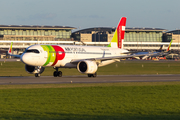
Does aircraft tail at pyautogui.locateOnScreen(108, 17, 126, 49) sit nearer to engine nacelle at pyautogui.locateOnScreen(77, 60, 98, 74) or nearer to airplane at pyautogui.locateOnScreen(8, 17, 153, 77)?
airplane at pyautogui.locateOnScreen(8, 17, 153, 77)

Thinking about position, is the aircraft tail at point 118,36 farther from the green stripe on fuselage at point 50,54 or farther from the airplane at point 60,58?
the green stripe on fuselage at point 50,54

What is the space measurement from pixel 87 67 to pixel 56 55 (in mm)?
4058

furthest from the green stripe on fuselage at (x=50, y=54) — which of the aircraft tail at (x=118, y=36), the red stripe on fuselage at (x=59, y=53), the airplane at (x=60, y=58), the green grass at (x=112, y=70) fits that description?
the aircraft tail at (x=118, y=36)

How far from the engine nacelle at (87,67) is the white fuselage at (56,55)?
1.76 m

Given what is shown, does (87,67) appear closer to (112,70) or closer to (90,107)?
(112,70)

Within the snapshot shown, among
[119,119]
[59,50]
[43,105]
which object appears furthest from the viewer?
[59,50]

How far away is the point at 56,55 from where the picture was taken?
41.0 meters

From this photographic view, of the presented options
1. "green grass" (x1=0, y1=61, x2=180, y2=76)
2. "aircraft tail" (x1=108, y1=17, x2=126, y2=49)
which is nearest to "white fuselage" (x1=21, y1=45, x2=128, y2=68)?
"aircraft tail" (x1=108, y1=17, x2=126, y2=49)

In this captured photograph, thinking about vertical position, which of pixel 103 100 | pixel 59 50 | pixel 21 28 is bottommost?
pixel 103 100

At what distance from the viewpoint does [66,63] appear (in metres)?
42.3

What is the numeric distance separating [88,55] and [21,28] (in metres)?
157

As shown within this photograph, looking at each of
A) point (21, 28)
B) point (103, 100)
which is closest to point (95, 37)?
point (21, 28)

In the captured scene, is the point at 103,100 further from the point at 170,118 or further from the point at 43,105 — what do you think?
the point at 170,118

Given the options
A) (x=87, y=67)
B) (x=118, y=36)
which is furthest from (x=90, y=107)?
(x=118, y=36)
